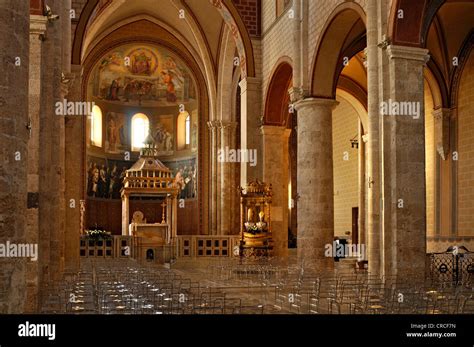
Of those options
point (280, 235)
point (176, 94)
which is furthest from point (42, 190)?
point (176, 94)

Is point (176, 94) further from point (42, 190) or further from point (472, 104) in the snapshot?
point (42, 190)

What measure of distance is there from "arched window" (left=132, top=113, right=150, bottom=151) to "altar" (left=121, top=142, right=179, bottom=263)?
21.6 feet

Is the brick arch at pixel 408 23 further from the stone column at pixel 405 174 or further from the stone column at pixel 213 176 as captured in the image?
the stone column at pixel 213 176

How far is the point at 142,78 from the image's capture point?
123 feet

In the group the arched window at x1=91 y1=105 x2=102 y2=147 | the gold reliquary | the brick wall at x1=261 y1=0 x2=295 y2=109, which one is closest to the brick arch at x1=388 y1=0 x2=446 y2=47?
the brick wall at x1=261 y1=0 x2=295 y2=109

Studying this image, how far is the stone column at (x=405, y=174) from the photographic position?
14.7m

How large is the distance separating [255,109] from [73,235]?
27.8ft

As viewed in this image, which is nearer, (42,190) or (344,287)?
(344,287)

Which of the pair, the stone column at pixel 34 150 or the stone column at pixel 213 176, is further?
the stone column at pixel 213 176

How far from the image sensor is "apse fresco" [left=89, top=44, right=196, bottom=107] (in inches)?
1428

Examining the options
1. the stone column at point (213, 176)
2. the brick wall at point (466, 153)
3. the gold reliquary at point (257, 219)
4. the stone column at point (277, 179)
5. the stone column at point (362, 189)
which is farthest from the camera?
the stone column at point (213, 176)

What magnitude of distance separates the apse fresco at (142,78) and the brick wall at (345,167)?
829cm

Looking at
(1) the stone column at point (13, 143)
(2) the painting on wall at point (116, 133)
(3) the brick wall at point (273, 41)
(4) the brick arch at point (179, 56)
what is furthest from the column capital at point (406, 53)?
(2) the painting on wall at point (116, 133)

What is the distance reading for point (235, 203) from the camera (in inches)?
1268
